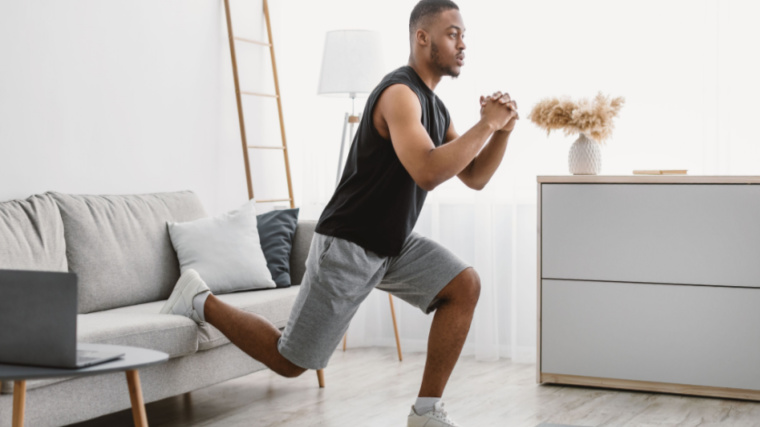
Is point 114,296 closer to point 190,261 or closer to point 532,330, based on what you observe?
point 190,261

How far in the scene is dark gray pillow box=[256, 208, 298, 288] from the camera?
3.53m

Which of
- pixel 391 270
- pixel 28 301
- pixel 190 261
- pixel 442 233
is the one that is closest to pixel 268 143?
pixel 442 233

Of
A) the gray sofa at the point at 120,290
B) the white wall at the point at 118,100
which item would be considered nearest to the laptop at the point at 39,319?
the gray sofa at the point at 120,290

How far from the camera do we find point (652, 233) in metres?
3.42

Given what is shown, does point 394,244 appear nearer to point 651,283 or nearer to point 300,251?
point 300,251

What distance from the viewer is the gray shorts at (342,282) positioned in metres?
2.53

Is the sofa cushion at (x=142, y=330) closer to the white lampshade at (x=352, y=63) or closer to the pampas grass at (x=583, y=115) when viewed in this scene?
the white lampshade at (x=352, y=63)

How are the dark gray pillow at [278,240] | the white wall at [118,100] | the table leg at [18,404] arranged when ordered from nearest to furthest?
the table leg at [18,404]
the white wall at [118,100]
the dark gray pillow at [278,240]

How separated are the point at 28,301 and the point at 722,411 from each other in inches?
97.9

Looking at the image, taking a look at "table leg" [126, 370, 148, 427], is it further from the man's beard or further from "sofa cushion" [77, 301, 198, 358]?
the man's beard

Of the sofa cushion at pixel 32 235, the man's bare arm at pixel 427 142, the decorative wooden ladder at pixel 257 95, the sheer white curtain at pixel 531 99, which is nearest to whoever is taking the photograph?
the man's bare arm at pixel 427 142

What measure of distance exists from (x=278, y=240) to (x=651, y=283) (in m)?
1.50

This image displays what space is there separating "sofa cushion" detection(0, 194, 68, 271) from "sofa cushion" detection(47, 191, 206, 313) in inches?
2.7

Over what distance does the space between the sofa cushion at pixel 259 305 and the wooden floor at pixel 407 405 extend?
30 cm
